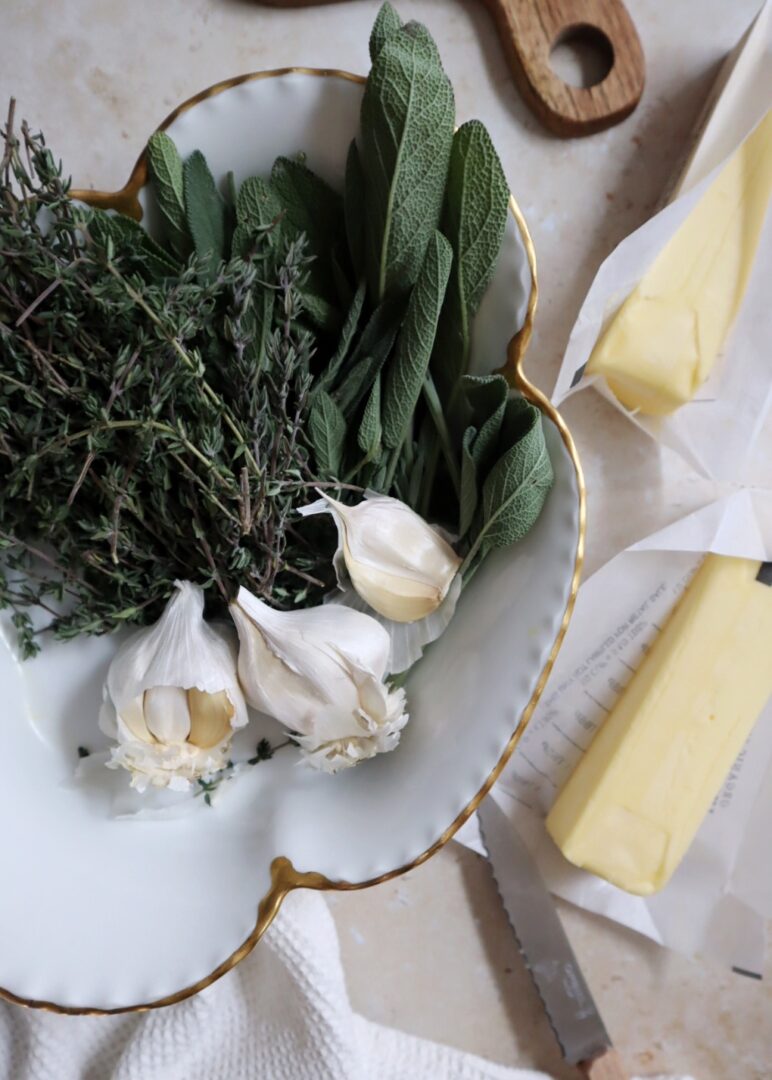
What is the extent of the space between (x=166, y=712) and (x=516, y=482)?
10.3 inches

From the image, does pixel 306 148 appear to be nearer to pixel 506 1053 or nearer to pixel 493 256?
pixel 493 256

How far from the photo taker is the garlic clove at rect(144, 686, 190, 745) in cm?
55

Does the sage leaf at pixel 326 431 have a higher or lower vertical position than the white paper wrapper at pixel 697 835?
higher

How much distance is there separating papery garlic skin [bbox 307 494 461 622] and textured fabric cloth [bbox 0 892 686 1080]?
294 millimetres

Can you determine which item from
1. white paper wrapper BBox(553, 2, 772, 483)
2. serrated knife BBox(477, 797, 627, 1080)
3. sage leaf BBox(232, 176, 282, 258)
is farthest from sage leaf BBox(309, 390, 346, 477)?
serrated knife BBox(477, 797, 627, 1080)

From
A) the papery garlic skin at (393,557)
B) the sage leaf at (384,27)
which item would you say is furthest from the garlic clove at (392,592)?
the sage leaf at (384,27)

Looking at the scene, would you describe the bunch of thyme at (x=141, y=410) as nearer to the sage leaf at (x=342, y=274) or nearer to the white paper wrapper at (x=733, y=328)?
the sage leaf at (x=342, y=274)

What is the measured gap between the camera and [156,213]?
0.58 m

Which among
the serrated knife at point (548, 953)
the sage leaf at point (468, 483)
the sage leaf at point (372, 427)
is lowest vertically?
the serrated knife at point (548, 953)

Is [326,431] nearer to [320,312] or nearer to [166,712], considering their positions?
[320,312]

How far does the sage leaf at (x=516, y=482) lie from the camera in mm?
520

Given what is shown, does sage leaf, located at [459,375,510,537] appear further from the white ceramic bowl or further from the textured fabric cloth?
the textured fabric cloth

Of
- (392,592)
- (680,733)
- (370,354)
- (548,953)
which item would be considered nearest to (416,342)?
(370,354)

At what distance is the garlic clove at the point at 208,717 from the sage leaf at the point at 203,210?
10.4 inches
